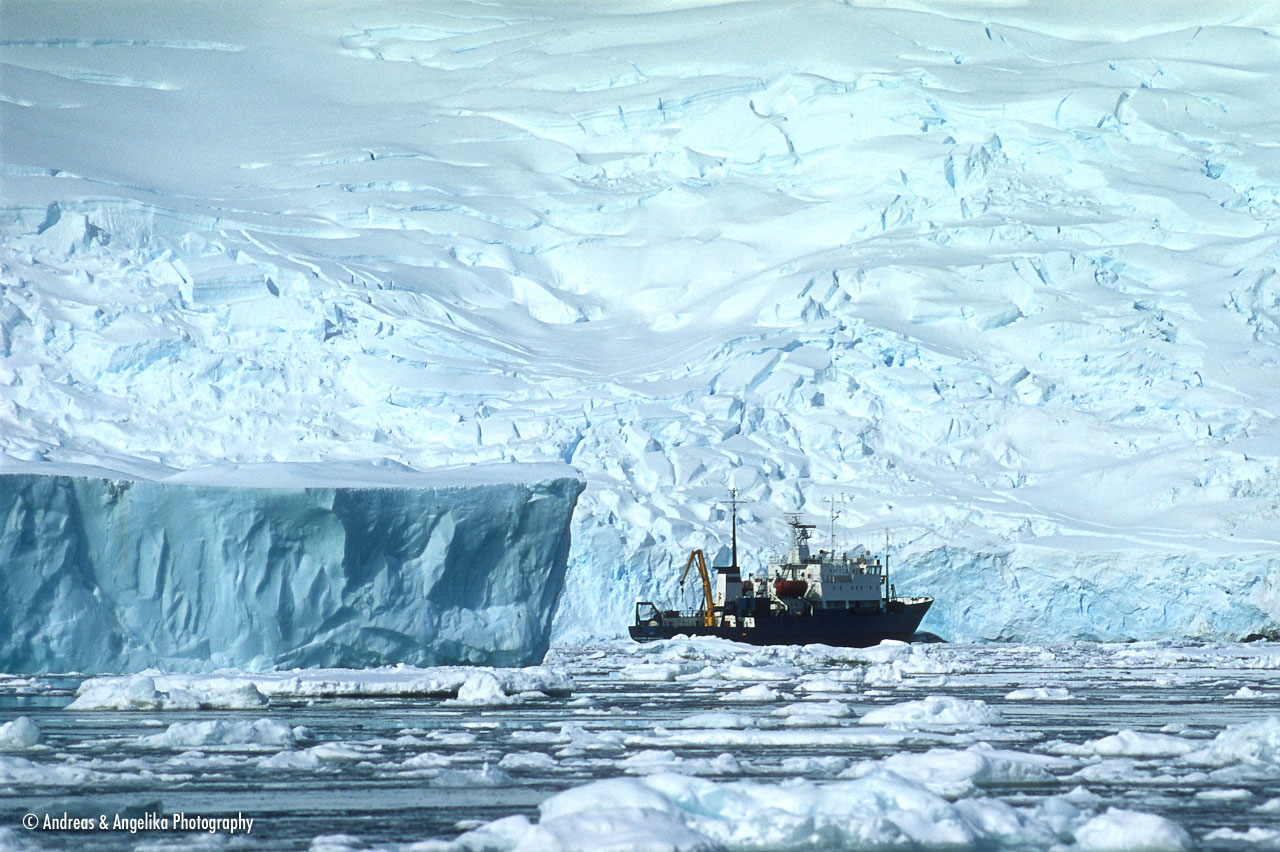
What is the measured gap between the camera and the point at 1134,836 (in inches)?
307

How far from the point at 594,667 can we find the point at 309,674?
27.7 ft

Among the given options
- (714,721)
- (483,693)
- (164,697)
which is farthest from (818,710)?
(164,697)

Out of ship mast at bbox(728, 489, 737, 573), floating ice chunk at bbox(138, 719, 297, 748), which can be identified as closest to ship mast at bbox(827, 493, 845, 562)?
ship mast at bbox(728, 489, 737, 573)

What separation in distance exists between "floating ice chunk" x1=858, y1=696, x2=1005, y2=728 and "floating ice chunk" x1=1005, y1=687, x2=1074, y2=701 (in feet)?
9.70

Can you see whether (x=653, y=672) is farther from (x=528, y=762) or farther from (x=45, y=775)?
(x=45, y=775)

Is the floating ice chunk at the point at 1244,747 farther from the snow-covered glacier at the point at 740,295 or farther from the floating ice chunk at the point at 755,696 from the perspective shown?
the snow-covered glacier at the point at 740,295

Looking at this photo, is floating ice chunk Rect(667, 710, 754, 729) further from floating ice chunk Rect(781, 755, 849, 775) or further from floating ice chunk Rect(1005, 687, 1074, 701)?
floating ice chunk Rect(1005, 687, 1074, 701)

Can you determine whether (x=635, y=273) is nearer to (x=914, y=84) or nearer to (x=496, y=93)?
(x=914, y=84)

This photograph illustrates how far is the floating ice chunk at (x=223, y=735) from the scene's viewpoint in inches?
484

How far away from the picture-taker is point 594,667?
25703 mm

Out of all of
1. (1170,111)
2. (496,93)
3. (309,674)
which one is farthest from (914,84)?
(309,674)

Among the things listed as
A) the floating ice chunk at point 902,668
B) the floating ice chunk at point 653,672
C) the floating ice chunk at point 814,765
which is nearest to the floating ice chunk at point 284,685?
the floating ice chunk at point 653,672

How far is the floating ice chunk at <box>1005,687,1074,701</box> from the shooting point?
17.6 meters

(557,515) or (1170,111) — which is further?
(1170,111)
